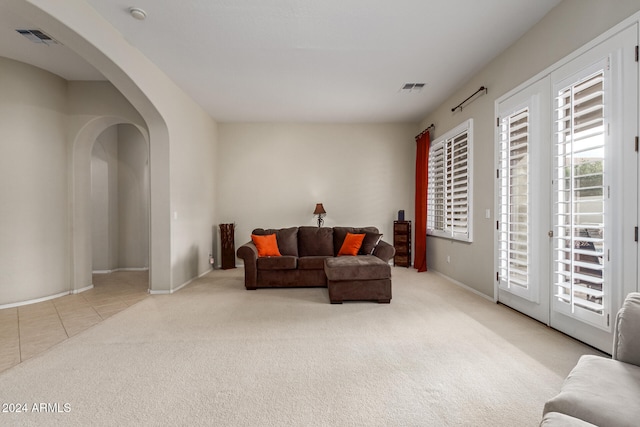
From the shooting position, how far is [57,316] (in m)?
3.55

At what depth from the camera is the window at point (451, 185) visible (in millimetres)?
4688

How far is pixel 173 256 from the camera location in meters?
4.62

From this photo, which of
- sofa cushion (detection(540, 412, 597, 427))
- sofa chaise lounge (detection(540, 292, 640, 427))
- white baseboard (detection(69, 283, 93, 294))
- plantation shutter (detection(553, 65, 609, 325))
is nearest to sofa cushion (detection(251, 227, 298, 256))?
white baseboard (detection(69, 283, 93, 294))

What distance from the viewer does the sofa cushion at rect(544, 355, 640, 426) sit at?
1.13m

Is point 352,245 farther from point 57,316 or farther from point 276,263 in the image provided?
point 57,316

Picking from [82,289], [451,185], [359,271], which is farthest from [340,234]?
[82,289]

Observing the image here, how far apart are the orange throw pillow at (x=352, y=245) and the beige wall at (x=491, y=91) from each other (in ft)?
5.13

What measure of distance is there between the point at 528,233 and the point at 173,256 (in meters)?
4.60

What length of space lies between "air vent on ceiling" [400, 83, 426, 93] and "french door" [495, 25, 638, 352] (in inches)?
57.7

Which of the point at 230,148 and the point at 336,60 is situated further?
the point at 230,148

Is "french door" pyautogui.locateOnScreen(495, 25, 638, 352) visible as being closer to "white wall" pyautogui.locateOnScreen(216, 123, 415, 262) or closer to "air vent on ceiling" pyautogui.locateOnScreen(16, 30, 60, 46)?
"white wall" pyautogui.locateOnScreen(216, 123, 415, 262)

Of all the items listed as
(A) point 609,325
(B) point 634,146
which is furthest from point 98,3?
(A) point 609,325

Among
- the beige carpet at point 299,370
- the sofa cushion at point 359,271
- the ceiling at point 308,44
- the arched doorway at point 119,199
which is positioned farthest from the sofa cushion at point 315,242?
the arched doorway at point 119,199

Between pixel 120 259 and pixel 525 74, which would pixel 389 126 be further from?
pixel 120 259
